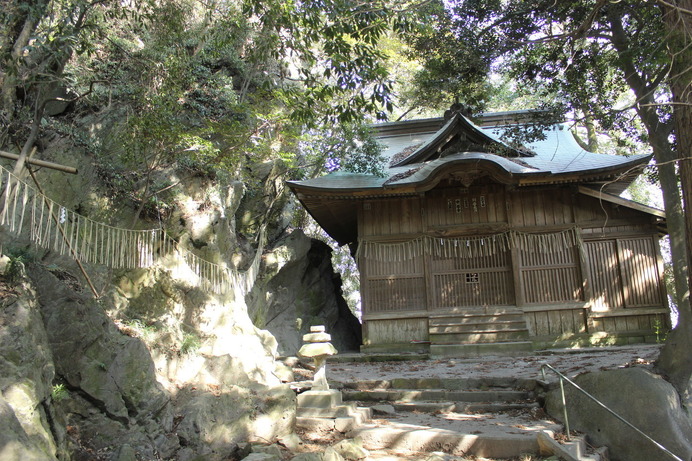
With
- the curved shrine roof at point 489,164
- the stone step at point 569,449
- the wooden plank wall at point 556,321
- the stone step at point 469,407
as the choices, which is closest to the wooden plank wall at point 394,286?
the curved shrine roof at point 489,164

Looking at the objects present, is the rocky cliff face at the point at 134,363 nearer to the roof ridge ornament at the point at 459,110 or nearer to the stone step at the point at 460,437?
the stone step at the point at 460,437

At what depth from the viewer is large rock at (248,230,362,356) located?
1435cm

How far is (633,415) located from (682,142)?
137 inches

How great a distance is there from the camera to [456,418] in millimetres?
6688

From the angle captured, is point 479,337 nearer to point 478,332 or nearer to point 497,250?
point 478,332

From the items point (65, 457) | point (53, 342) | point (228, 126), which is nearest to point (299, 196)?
point (228, 126)

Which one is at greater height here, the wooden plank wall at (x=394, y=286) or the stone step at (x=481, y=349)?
the wooden plank wall at (x=394, y=286)

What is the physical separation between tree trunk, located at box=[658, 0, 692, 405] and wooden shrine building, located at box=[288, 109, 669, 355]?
4.96m

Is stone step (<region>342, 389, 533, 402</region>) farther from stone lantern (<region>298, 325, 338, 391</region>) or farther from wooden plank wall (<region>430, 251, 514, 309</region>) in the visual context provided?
wooden plank wall (<region>430, 251, 514, 309</region>)

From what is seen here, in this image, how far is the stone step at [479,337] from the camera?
37.6ft

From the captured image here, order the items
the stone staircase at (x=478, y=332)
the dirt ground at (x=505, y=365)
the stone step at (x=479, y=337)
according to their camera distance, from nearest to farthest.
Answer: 1. the dirt ground at (x=505, y=365)
2. the stone staircase at (x=478, y=332)
3. the stone step at (x=479, y=337)

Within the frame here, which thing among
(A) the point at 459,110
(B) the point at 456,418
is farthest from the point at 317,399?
(A) the point at 459,110

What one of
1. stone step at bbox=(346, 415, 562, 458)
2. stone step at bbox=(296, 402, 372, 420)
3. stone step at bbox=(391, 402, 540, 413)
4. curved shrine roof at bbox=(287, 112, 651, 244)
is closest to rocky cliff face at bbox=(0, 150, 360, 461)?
stone step at bbox=(296, 402, 372, 420)

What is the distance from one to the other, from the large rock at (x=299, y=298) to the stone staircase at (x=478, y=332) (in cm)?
468
